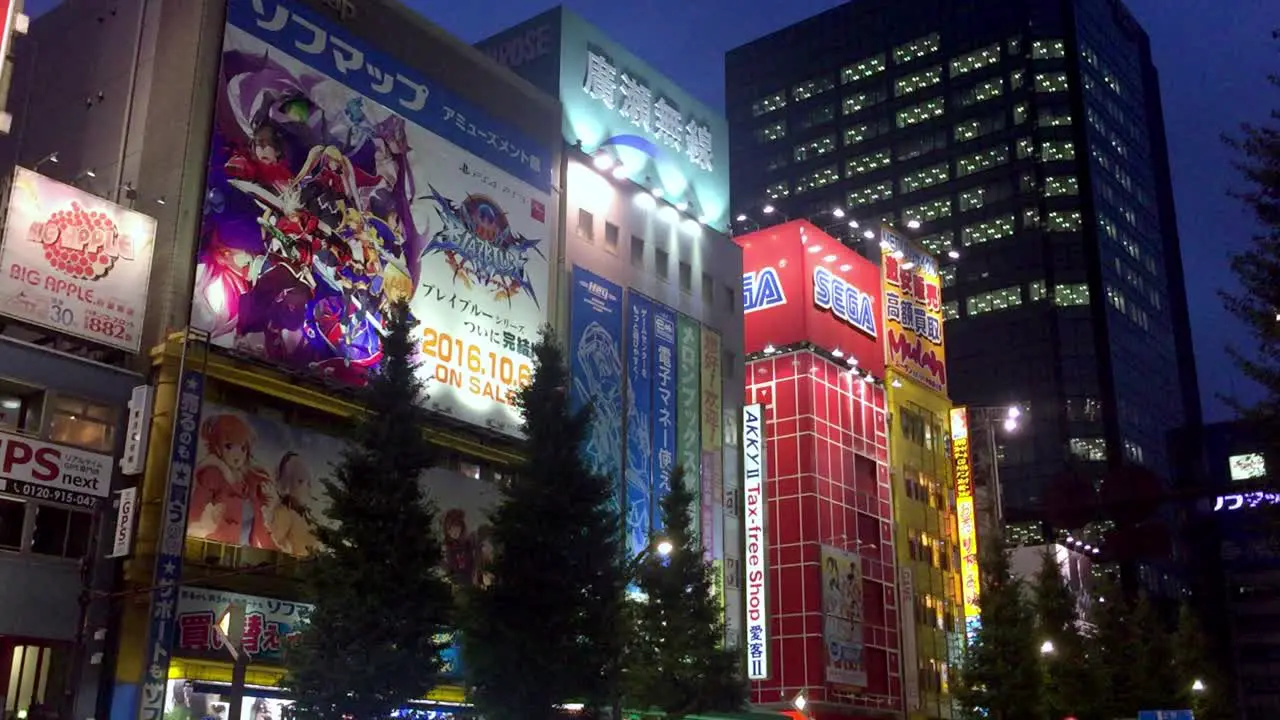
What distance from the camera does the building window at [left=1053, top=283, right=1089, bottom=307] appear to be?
4161 inches

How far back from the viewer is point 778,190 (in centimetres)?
11975

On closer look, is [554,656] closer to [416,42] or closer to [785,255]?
[416,42]

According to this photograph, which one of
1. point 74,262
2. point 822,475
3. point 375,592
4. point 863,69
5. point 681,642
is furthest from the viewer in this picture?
point 863,69

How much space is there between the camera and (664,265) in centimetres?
4547

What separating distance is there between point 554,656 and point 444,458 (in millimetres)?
12284

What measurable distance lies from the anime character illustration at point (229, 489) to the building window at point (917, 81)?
98.4 m

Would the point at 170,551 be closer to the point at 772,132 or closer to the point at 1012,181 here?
the point at 1012,181


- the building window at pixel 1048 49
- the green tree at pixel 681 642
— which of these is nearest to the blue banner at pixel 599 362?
the green tree at pixel 681 642

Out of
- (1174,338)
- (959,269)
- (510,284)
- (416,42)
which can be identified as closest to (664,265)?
(510,284)

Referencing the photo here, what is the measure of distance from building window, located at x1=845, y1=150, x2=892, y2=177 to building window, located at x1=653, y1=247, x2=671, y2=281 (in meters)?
74.7

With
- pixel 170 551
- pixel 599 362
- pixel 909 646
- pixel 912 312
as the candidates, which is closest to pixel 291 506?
pixel 170 551

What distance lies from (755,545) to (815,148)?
265 feet

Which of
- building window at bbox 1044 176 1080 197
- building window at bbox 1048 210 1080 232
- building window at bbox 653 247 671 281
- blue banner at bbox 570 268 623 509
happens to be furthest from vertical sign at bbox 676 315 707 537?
building window at bbox 1044 176 1080 197

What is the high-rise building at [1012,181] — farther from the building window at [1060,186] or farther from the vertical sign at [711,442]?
the vertical sign at [711,442]
